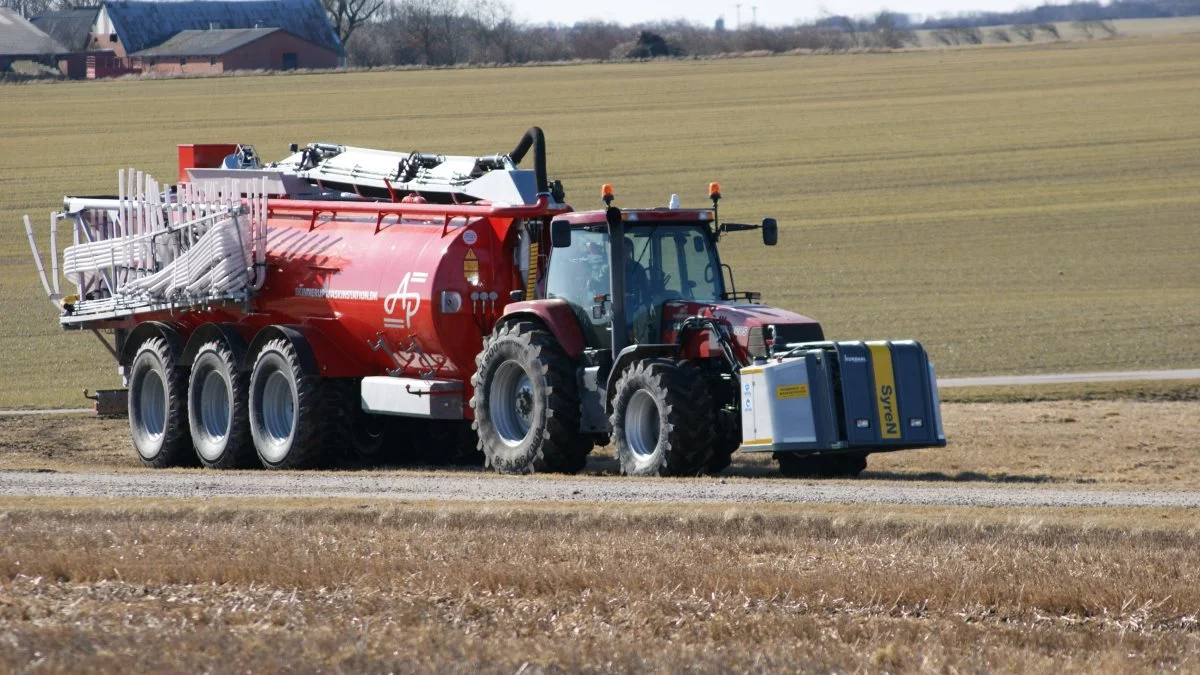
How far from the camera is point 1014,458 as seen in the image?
63.4 feet

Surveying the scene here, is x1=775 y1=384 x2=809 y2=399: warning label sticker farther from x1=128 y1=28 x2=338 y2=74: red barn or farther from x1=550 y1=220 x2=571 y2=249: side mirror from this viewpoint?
x1=128 y1=28 x2=338 y2=74: red barn

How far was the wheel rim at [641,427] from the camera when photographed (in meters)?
16.6

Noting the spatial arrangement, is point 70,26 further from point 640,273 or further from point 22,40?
point 640,273

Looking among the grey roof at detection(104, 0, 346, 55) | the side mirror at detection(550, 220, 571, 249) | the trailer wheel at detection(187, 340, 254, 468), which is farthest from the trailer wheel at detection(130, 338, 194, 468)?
the grey roof at detection(104, 0, 346, 55)

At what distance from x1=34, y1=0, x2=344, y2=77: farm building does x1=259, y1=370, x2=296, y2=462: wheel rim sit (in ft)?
250

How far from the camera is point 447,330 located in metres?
18.4

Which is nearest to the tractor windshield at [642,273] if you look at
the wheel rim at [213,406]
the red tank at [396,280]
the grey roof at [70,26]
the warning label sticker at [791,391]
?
the red tank at [396,280]

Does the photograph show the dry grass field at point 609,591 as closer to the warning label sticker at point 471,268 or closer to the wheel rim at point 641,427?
the wheel rim at point 641,427

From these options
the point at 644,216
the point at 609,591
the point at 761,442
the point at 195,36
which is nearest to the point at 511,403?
the point at 644,216

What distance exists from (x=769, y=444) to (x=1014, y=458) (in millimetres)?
4464

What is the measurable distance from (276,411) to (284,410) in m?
0.09

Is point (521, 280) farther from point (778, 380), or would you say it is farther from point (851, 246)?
point (851, 246)

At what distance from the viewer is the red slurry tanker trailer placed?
1623cm

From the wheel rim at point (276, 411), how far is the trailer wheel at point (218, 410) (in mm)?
288
